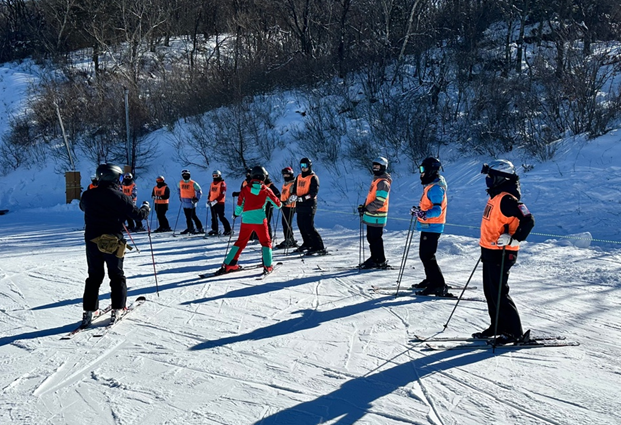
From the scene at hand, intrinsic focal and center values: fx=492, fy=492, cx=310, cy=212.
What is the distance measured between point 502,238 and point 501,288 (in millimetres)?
565

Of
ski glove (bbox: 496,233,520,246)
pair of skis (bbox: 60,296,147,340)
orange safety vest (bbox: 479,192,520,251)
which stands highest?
orange safety vest (bbox: 479,192,520,251)

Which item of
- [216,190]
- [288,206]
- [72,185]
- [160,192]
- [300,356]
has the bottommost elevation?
[300,356]

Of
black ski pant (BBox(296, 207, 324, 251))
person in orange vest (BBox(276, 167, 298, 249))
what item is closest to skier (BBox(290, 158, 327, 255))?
black ski pant (BBox(296, 207, 324, 251))

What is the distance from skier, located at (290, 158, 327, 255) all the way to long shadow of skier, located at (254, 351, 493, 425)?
580 centimetres

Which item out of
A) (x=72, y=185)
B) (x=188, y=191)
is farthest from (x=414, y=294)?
(x=72, y=185)

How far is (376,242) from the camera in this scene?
8633 millimetres

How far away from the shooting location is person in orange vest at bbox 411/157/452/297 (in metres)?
6.78

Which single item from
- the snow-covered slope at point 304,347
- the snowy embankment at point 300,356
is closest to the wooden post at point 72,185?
the snow-covered slope at point 304,347

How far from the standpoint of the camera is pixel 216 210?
1350cm

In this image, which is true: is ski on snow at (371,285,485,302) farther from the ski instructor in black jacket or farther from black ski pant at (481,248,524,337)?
the ski instructor in black jacket

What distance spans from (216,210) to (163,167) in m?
13.0

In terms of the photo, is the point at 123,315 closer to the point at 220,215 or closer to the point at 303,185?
the point at 303,185

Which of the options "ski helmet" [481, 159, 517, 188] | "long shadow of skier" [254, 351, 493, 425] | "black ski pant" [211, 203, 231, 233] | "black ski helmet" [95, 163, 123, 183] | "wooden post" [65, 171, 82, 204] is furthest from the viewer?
"wooden post" [65, 171, 82, 204]

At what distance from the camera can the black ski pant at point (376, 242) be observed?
851 cm
